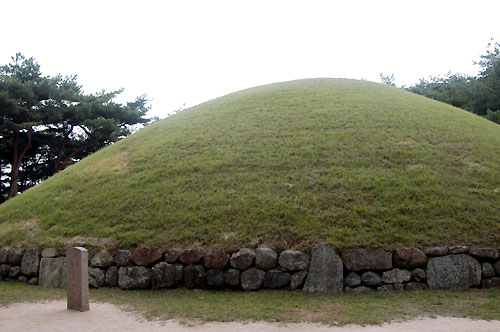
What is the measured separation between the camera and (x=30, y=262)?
780 centimetres

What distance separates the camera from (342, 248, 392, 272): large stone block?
644 cm

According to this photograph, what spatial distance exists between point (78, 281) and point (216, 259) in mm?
2221

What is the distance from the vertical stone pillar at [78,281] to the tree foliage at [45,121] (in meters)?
16.4

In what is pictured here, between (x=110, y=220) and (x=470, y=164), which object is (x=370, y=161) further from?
(x=110, y=220)

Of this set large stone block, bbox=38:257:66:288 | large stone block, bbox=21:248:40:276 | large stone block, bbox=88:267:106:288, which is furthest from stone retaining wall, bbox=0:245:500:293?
large stone block, bbox=21:248:40:276

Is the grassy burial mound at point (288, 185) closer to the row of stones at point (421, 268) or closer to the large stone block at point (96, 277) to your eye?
the row of stones at point (421, 268)

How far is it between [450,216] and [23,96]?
20347mm

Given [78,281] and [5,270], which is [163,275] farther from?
[5,270]

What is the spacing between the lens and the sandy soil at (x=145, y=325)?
15.2ft

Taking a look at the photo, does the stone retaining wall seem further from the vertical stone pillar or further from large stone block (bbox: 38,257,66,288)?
large stone block (bbox: 38,257,66,288)

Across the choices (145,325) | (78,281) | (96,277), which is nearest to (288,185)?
(96,277)

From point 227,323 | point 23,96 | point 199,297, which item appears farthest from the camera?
point 23,96

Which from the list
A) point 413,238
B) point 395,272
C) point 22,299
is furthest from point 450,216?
point 22,299

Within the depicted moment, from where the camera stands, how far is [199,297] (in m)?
6.33
